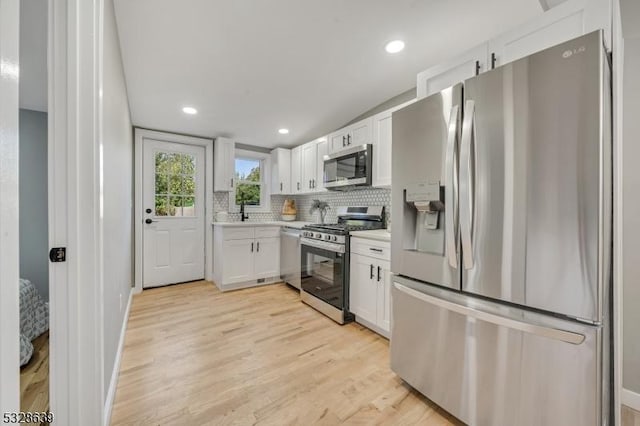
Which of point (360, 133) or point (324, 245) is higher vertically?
point (360, 133)

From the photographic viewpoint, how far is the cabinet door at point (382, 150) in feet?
8.71

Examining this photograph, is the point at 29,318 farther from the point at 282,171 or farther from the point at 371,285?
the point at 282,171

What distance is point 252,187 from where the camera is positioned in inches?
177

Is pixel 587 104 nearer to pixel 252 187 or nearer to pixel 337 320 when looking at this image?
pixel 337 320

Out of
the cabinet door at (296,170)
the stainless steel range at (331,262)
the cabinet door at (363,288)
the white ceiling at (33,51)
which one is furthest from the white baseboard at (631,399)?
the white ceiling at (33,51)

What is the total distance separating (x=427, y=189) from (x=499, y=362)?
88 cm

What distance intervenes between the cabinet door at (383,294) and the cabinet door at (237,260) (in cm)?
203

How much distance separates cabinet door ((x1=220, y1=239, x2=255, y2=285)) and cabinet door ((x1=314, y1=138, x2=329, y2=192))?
1.23 meters

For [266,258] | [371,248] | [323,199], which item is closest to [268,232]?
A: [266,258]

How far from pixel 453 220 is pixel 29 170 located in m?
3.79

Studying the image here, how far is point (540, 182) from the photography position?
1.10m

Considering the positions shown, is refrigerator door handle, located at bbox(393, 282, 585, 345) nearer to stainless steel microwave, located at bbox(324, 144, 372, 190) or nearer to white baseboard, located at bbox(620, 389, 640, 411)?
white baseboard, located at bbox(620, 389, 640, 411)

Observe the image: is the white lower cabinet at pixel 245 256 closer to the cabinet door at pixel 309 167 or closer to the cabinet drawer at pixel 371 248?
the cabinet door at pixel 309 167

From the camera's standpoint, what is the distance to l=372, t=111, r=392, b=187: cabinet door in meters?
2.65
